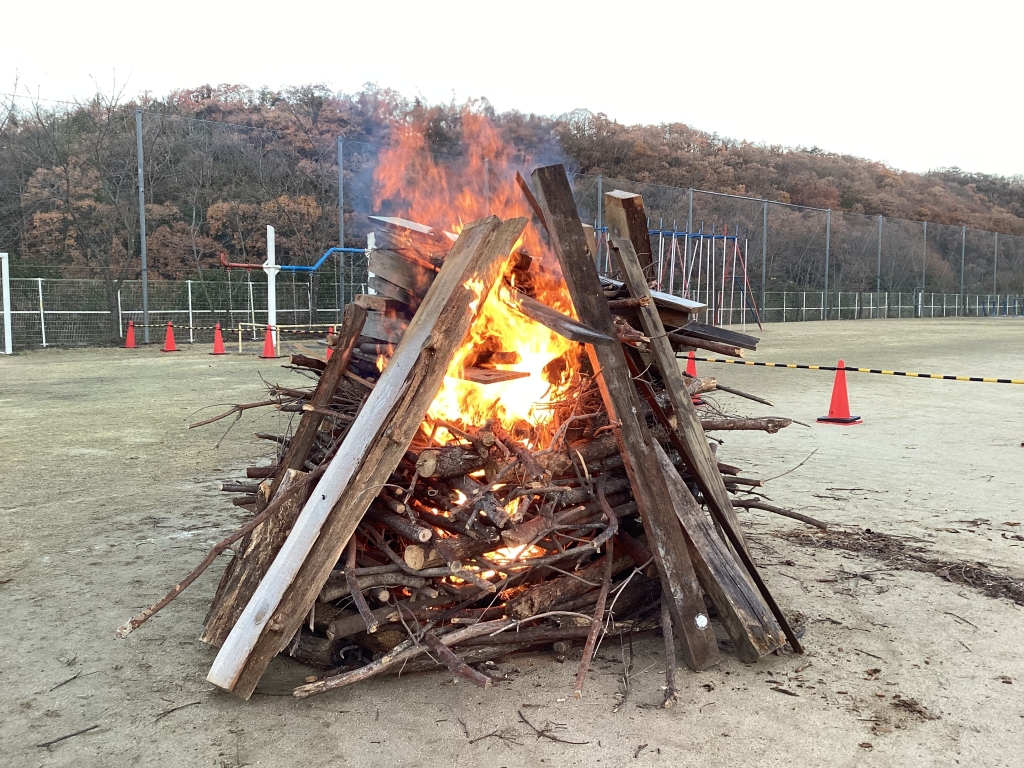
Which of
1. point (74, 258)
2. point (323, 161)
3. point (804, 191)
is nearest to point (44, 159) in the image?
point (74, 258)

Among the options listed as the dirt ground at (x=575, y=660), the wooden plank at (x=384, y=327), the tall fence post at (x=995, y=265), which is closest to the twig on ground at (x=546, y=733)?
the dirt ground at (x=575, y=660)

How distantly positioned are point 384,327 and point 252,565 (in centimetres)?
142

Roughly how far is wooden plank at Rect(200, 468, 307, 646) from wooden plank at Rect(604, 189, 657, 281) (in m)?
2.19

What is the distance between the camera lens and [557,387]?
4.02 m

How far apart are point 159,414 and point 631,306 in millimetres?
8229

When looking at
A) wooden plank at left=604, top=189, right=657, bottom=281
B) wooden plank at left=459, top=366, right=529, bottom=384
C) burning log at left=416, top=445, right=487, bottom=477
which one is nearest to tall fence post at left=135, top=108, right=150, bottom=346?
wooden plank at left=604, top=189, right=657, bottom=281

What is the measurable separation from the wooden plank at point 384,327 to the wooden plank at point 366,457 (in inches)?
18.3

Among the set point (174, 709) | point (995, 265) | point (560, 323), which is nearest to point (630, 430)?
point (560, 323)

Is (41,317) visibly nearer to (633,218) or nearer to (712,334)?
(633,218)

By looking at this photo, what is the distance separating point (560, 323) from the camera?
136 inches

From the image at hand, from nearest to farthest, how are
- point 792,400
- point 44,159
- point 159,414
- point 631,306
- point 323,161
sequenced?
point 631,306 < point 159,414 < point 792,400 < point 44,159 < point 323,161

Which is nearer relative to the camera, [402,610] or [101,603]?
[402,610]

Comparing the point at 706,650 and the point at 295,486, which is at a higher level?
the point at 295,486

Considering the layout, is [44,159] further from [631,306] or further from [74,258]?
[631,306]
